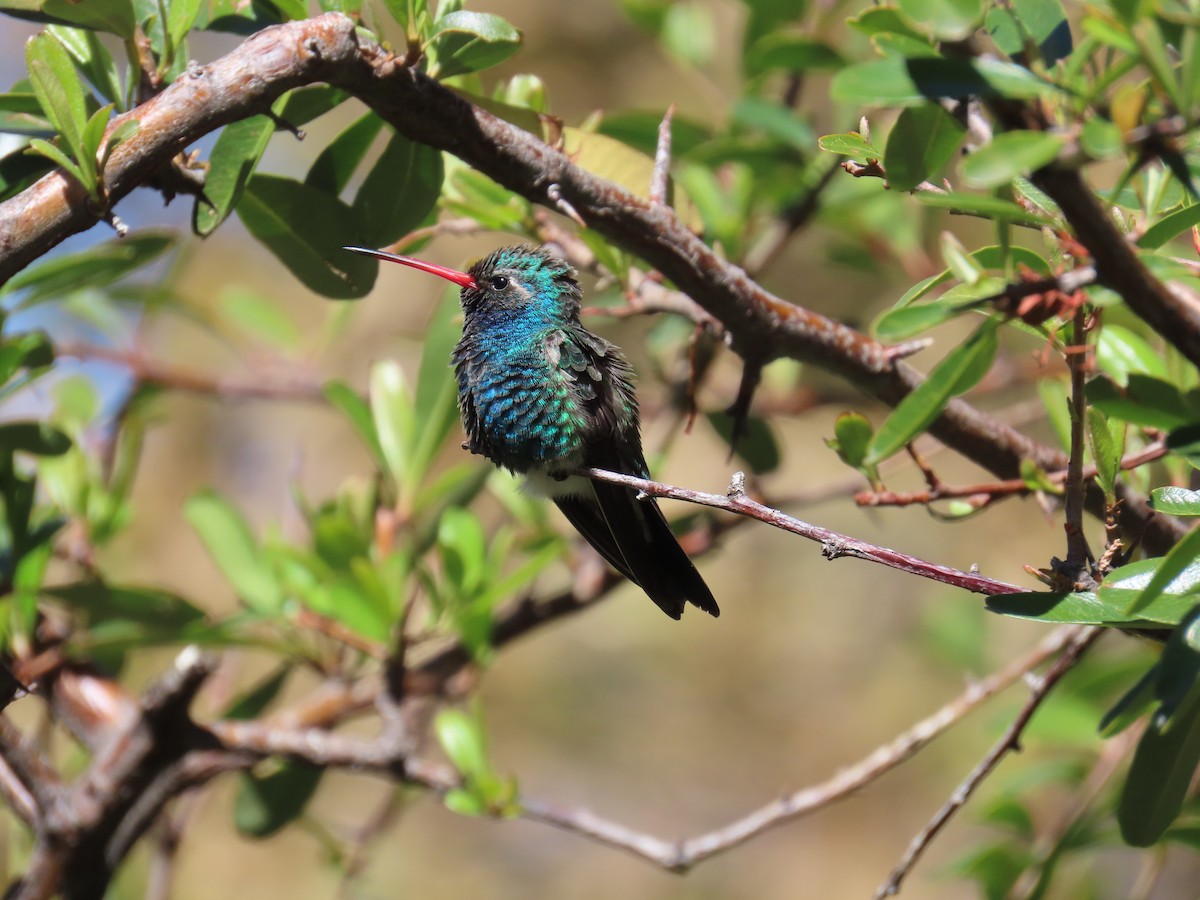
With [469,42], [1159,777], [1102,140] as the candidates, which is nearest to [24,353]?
[469,42]

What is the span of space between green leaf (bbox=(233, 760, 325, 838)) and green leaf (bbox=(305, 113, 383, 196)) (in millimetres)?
1451

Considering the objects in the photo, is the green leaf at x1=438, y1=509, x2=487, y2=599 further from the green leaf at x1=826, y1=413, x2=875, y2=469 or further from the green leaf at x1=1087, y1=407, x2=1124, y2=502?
the green leaf at x1=1087, y1=407, x2=1124, y2=502

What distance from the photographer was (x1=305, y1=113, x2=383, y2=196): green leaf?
1883 mm

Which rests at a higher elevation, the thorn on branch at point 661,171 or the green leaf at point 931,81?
the green leaf at point 931,81

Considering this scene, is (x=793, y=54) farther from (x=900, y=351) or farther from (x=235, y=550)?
(x=235, y=550)

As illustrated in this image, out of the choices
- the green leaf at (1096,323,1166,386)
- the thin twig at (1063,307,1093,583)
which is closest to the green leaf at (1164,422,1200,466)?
the thin twig at (1063,307,1093,583)

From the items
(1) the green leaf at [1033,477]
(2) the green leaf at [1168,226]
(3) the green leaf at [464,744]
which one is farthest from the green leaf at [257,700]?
(2) the green leaf at [1168,226]

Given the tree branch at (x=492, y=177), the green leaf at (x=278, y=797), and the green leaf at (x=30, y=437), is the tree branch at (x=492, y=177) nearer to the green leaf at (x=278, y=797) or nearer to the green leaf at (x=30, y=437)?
the green leaf at (x=30, y=437)

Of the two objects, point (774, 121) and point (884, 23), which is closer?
point (884, 23)

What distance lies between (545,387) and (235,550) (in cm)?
93

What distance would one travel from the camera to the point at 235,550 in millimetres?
2838

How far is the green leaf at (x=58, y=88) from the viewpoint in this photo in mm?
1434

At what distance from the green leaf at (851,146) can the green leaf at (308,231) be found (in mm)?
836

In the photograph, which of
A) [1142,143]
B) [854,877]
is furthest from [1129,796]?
[854,877]
